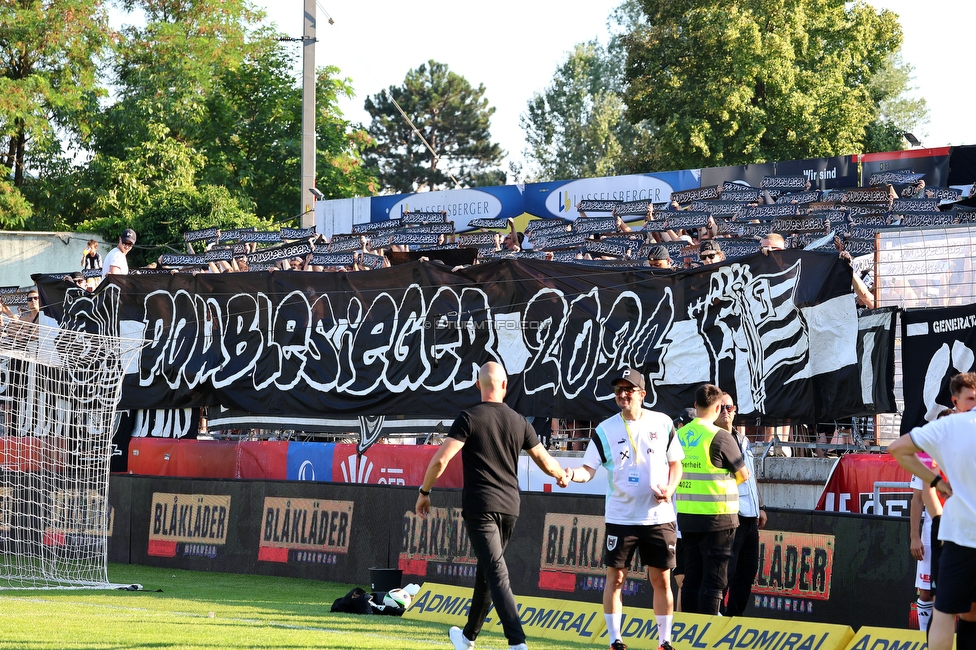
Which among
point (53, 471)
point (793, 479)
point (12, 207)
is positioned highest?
point (12, 207)

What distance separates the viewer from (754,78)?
39.5 meters

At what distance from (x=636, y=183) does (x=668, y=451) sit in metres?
16.6

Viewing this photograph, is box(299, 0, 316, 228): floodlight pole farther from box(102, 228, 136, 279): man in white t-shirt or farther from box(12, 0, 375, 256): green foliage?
box(12, 0, 375, 256): green foliage

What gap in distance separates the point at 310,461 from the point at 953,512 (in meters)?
9.92

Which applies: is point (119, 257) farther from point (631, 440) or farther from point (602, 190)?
point (631, 440)

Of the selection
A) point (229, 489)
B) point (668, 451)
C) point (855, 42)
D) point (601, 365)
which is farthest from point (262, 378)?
point (855, 42)

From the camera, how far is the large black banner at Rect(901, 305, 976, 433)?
1099 cm

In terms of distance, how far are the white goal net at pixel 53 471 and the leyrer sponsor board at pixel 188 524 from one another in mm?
779

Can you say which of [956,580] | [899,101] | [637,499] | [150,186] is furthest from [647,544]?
[899,101]

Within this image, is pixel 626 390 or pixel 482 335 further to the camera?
pixel 482 335

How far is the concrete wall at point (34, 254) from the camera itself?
35.5m

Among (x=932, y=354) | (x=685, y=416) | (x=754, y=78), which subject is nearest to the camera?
(x=932, y=354)

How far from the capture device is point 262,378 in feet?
53.4

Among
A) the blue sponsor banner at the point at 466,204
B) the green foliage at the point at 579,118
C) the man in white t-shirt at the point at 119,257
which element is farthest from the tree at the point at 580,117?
the man in white t-shirt at the point at 119,257
